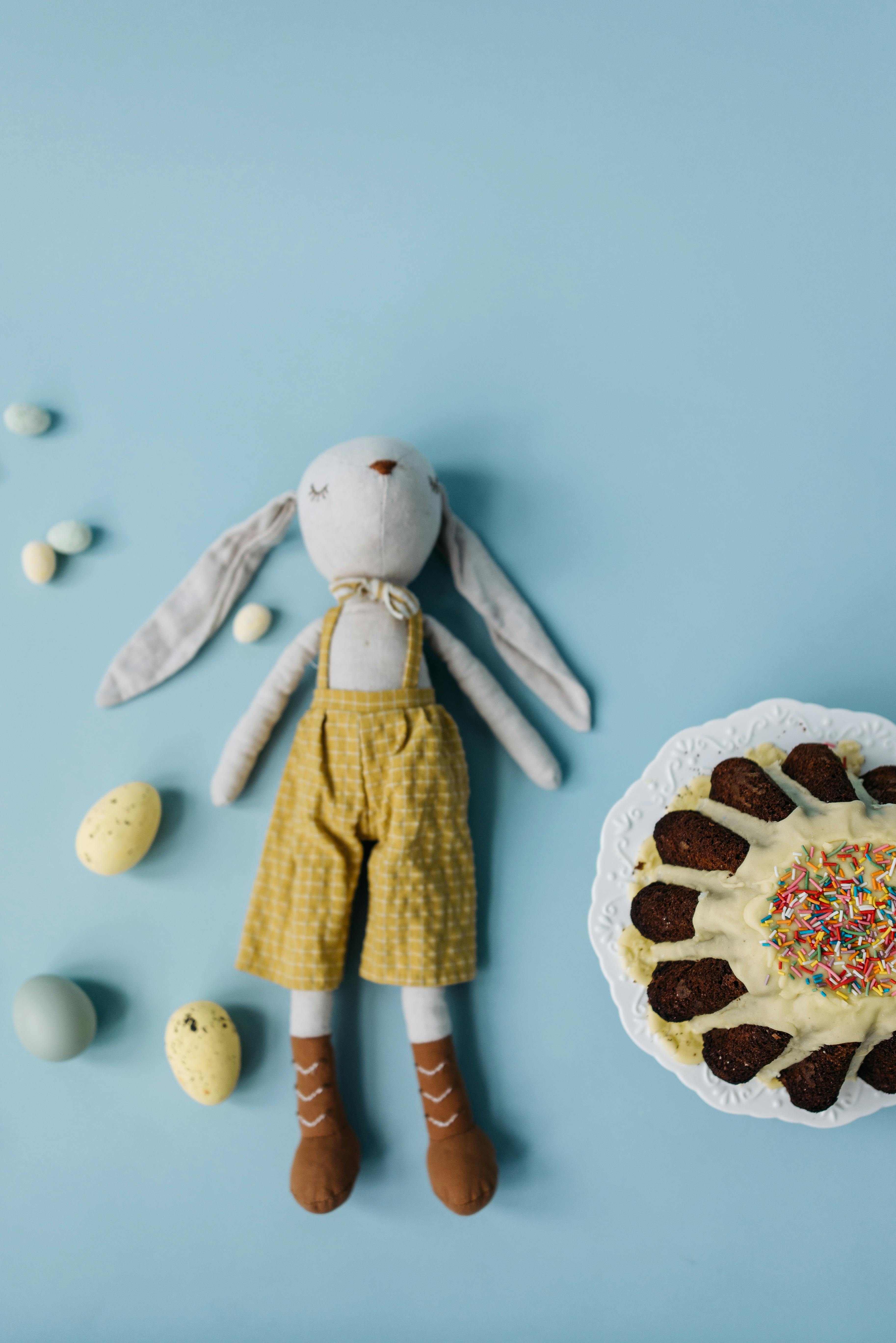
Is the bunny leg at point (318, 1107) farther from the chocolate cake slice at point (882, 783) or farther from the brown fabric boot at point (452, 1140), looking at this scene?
the chocolate cake slice at point (882, 783)

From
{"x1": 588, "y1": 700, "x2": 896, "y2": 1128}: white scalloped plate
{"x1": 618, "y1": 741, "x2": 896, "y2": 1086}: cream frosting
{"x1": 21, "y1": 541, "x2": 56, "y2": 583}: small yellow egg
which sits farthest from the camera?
{"x1": 21, "y1": 541, "x2": 56, "y2": 583}: small yellow egg

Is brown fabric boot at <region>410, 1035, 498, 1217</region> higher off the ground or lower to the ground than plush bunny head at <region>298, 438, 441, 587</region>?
lower

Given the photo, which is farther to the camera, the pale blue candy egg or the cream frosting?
the pale blue candy egg

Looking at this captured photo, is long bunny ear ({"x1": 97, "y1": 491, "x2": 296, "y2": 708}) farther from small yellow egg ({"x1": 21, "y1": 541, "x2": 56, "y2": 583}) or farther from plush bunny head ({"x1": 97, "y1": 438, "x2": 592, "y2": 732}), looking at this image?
small yellow egg ({"x1": 21, "y1": 541, "x2": 56, "y2": 583})

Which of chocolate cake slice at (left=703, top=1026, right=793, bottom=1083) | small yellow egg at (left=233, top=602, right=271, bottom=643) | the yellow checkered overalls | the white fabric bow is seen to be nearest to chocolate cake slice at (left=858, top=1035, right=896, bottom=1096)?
chocolate cake slice at (left=703, top=1026, right=793, bottom=1083)

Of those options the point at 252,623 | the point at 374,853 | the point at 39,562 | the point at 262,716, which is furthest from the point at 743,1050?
the point at 39,562

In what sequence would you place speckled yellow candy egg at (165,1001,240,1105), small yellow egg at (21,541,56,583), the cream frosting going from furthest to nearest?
small yellow egg at (21,541,56,583)
speckled yellow candy egg at (165,1001,240,1105)
the cream frosting

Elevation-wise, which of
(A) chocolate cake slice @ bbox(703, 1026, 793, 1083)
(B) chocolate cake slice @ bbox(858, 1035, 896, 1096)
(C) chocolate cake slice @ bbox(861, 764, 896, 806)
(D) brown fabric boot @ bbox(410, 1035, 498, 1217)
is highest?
(C) chocolate cake slice @ bbox(861, 764, 896, 806)
